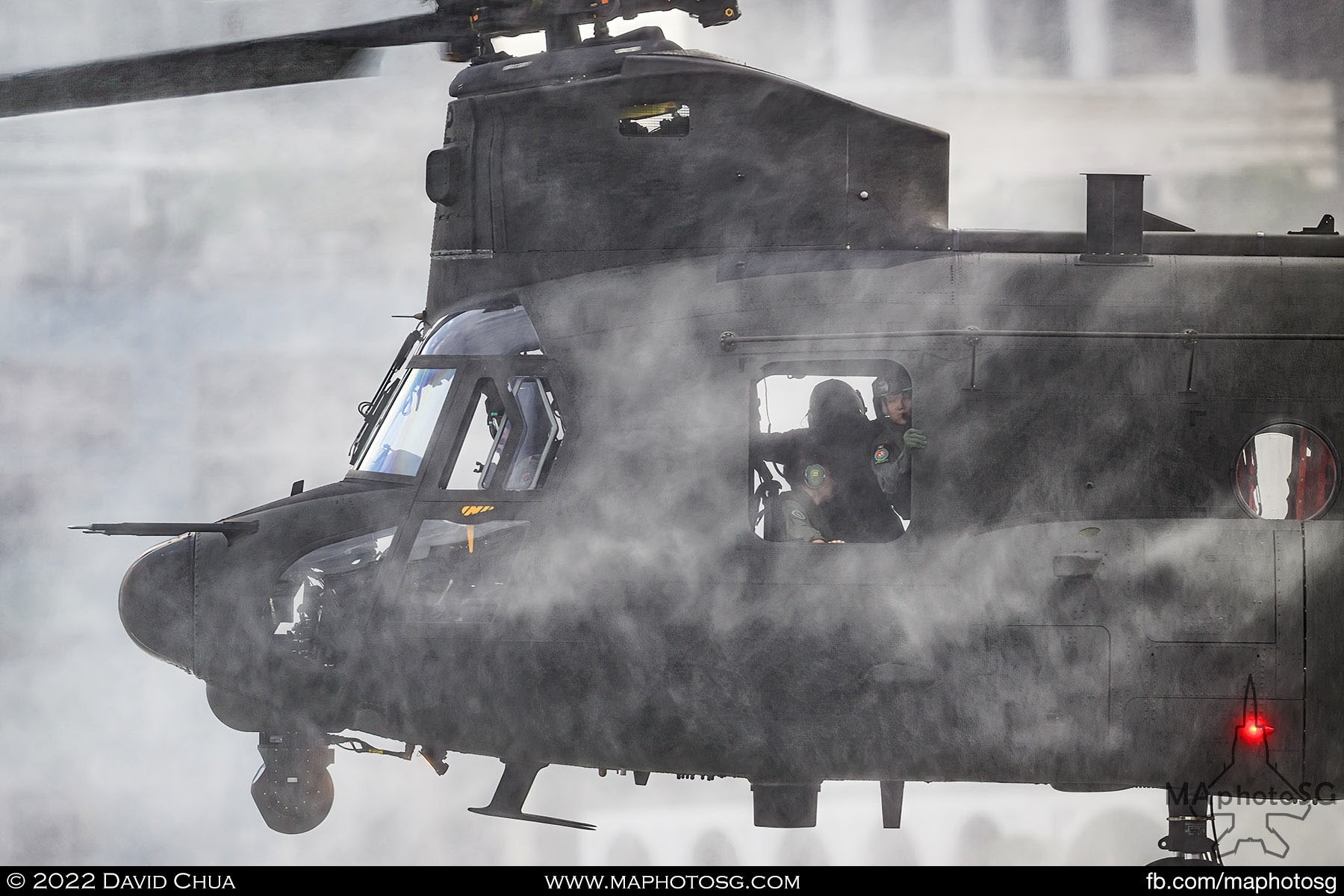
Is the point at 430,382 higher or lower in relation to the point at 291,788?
higher

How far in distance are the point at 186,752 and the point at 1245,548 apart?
7.16 m

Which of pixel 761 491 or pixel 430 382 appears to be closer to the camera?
pixel 761 491

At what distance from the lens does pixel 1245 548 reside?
434cm

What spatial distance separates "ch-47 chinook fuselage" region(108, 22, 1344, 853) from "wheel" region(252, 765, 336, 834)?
0.27 meters

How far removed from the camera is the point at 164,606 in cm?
467

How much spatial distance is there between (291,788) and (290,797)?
37 millimetres

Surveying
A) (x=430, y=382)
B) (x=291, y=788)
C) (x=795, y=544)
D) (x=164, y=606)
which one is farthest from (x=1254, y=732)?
(x=164, y=606)

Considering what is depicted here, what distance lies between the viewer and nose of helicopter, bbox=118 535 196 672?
467 centimetres

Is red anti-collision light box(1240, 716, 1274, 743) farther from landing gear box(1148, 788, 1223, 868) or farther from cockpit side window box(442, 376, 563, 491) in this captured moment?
cockpit side window box(442, 376, 563, 491)

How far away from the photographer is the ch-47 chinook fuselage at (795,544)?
171 inches

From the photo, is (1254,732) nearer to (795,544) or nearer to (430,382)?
(795,544)

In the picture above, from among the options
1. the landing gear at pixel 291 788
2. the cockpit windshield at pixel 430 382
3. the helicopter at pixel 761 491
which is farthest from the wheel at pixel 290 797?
the cockpit windshield at pixel 430 382

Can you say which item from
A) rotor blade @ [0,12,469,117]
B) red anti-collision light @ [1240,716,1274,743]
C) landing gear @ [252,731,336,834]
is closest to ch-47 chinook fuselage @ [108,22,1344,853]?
red anti-collision light @ [1240,716,1274,743]
